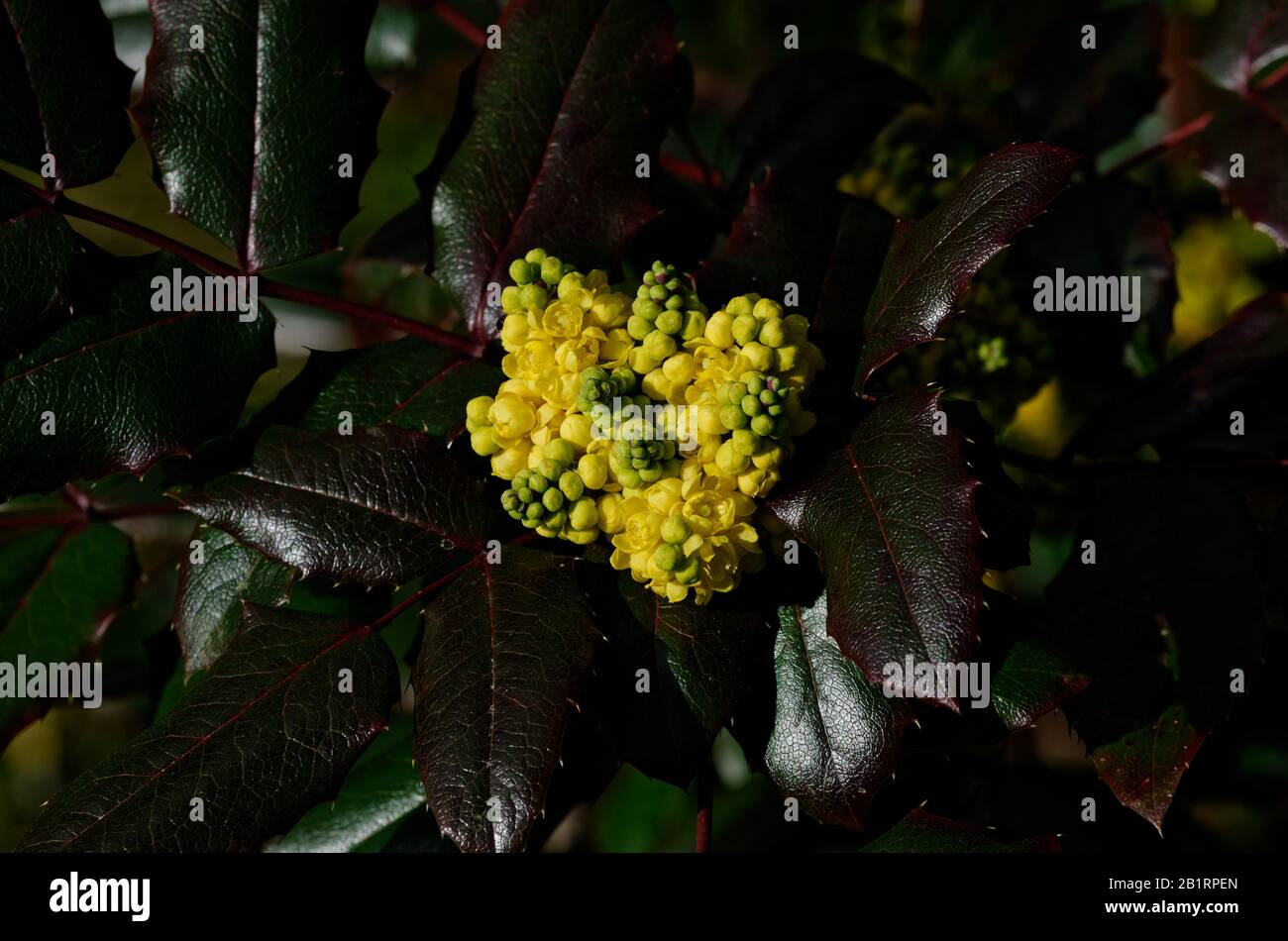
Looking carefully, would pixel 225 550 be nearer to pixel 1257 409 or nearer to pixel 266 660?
pixel 266 660

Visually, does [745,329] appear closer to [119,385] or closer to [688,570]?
[688,570]

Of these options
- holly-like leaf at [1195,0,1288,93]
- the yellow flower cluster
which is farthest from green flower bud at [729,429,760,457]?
holly-like leaf at [1195,0,1288,93]

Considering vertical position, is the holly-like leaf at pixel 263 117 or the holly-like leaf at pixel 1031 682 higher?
the holly-like leaf at pixel 263 117

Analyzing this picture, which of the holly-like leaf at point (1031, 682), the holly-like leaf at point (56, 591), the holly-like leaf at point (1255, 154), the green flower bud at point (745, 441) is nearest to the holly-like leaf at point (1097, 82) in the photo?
the holly-like leaf at point (1255, 154)

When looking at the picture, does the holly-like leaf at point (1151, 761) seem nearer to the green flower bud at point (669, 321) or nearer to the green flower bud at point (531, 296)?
the green flower bud at point (669, 321)
